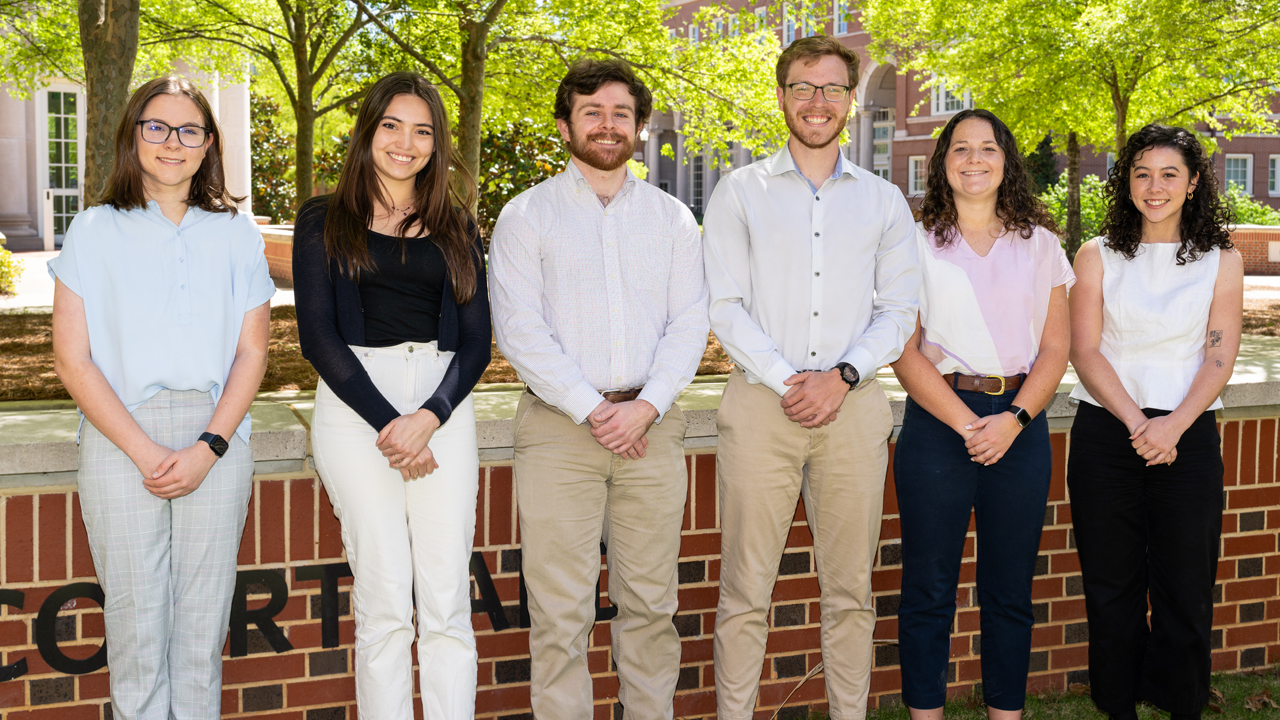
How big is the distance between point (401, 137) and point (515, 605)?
156 centimetres

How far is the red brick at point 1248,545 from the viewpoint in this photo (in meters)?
4.27

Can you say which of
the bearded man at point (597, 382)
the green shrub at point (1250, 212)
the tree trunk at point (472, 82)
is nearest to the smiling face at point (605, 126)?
the bearded man at point (597, 382)

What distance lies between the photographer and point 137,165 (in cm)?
292

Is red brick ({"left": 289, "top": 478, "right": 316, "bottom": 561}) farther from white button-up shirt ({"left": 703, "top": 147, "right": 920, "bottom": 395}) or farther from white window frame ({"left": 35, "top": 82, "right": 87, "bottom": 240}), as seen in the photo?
white window frame ({"left": 35, "top": 82, "right": 87, "bottom": 240})

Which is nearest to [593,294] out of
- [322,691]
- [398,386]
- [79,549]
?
[398,386]

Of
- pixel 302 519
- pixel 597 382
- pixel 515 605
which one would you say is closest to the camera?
pixel 597 382

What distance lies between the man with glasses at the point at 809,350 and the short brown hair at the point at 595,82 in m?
0.36

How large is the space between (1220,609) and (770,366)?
2.43 meters

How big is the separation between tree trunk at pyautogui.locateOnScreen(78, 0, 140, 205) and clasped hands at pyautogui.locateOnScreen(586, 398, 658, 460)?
13.9 feet

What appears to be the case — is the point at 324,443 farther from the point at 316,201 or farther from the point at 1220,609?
the point at 1220,609

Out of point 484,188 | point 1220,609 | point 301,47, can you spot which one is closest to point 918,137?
point 484,188

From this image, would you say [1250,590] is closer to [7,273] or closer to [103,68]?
[103,68]

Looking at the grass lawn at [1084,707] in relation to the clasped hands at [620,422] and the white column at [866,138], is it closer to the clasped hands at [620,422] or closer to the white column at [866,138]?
the clasped hands at [620,422]

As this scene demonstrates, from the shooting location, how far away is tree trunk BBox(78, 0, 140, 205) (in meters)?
6.01
